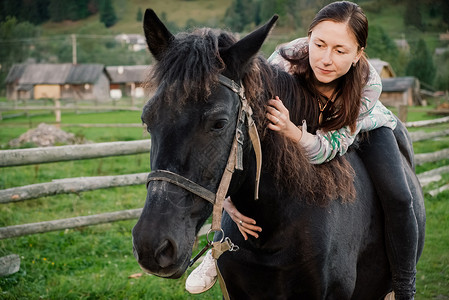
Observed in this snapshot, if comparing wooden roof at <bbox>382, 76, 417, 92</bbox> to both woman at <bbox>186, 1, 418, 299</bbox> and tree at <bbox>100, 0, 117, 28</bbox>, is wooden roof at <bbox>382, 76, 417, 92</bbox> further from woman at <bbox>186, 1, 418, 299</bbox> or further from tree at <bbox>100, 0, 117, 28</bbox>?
tree at <bbox>100, 0, 117, 28</bbox>

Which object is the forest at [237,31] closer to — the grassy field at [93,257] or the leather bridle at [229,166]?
the grassy field at [93,257]

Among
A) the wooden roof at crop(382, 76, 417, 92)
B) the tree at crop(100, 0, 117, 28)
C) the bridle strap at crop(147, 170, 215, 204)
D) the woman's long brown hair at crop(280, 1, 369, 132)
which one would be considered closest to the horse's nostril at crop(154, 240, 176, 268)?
the bridle strap at crop(147, 170, 215, 204)

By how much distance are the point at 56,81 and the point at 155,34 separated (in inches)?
2316

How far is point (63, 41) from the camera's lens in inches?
2687

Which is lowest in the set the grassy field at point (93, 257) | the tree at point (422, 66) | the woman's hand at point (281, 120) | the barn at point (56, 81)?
the barn at point (56, 81)

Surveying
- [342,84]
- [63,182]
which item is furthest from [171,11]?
[342,84]

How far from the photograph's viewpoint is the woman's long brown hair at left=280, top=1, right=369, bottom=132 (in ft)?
7.22

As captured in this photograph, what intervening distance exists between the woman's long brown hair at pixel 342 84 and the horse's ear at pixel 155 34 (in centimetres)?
72

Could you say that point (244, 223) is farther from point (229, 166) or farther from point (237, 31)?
Answer: point (237, 31)

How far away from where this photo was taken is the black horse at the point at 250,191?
5.58 feet

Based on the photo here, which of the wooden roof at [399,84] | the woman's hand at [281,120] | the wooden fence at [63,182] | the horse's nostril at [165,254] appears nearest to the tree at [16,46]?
the wooden roof at [399,84]

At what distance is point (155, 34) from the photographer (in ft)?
6.48

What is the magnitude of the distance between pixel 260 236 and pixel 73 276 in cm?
326

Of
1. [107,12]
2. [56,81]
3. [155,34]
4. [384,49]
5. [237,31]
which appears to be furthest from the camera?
[107,12]
